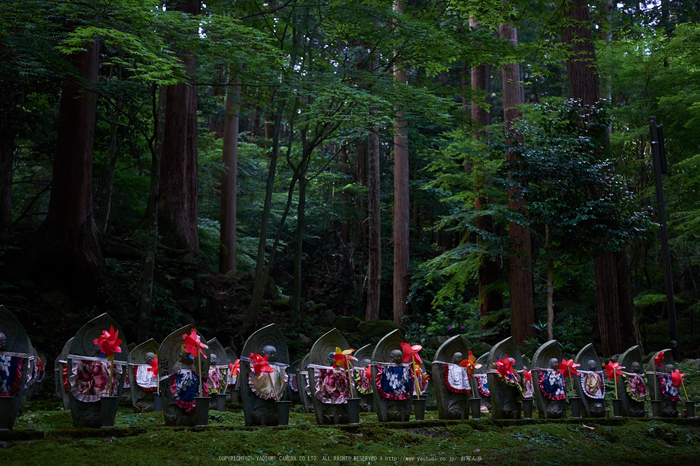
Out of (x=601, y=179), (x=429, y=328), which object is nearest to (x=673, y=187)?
(x=601, y=179)

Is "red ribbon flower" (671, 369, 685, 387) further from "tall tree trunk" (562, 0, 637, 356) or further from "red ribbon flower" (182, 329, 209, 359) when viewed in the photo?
"red ribbon flower" (182, 329, 209, 359)

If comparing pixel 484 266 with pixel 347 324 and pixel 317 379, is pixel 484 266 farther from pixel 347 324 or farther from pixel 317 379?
pixel 317 379

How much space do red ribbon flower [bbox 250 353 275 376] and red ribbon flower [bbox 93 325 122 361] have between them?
1243 mm

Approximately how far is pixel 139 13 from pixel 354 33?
4652mm

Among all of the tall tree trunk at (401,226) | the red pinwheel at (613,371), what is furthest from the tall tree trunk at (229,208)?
the red pinwheel at (613,371)

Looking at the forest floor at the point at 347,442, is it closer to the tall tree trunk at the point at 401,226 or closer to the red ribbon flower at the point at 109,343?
the red ribbon flower at the point at 109,343

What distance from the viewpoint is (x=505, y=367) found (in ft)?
21.5

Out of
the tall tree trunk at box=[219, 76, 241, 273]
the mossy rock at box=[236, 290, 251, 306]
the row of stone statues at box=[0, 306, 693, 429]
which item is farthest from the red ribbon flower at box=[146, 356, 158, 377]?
the tall tree trunk at box=[219, 76, 241, 273]

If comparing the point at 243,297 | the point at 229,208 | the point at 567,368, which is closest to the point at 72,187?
the point at 243,297

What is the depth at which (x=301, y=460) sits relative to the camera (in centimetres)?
416

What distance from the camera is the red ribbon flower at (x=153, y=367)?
21.6 ft

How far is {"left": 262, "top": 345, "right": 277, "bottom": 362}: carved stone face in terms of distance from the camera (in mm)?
5758

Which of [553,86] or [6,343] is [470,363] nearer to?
[6,343]

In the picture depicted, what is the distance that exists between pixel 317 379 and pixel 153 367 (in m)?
2.22
